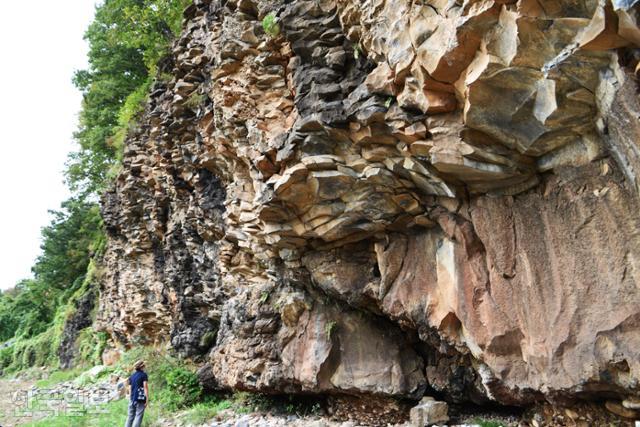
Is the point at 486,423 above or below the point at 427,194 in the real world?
below

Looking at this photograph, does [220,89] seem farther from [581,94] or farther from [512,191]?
[581,94]

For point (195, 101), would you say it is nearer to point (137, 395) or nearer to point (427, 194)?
point (137, 395)

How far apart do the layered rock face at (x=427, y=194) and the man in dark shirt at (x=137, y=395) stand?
2093 mm

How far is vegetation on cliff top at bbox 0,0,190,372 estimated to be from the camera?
16.5m

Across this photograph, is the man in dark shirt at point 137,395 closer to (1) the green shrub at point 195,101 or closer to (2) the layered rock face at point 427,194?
(2) the layered rock face at point 427,194

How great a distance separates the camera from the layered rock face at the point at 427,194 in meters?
4.18

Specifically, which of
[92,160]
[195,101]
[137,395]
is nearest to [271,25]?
[195,101]

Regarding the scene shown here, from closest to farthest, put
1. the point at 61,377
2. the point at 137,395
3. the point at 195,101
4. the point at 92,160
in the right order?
the point at 137,395 → the point at 195,101 → the point at 61,377 → the point at 92,160

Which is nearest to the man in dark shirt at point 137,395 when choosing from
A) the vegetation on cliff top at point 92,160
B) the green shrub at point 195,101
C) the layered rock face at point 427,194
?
the layered rock face at point 427,194

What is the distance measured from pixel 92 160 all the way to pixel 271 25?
2298 cm

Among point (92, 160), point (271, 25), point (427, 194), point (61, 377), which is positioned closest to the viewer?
point (427, 194)

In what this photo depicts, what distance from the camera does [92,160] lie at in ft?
88.1

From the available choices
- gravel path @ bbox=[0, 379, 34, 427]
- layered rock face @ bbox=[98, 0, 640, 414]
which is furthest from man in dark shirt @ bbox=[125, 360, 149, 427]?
gravel path @ bbox=[0, 379, 34, 427]

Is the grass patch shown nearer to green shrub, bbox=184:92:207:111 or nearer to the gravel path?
the gravel path
